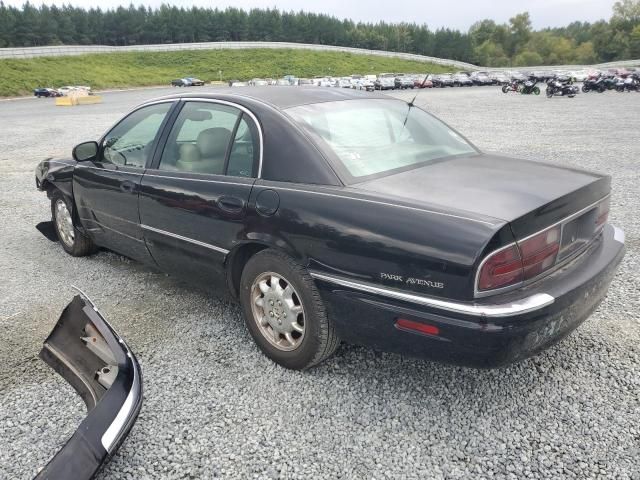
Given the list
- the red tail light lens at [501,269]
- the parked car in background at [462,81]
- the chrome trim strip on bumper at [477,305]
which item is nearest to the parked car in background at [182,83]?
the parked car in background at [462,81]

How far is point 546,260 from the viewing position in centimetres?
242

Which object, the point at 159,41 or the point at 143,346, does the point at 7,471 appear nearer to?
the point at 143,346

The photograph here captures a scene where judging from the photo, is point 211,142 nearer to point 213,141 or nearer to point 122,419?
point 213,141

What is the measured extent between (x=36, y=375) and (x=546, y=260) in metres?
2.91

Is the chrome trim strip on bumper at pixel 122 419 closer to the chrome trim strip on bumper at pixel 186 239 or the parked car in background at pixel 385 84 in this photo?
the chrome trim strip on bumper at pixel 186 239

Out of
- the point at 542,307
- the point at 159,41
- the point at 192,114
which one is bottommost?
the point at 542,307

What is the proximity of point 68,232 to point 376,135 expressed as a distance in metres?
3.38

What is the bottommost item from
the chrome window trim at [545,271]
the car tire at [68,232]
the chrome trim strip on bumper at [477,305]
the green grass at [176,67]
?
the car tire at [68,232]

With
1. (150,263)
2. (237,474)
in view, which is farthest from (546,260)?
(150,263)

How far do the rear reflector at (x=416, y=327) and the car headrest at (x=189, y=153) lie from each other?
181cm

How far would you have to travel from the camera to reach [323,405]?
8.76 ft

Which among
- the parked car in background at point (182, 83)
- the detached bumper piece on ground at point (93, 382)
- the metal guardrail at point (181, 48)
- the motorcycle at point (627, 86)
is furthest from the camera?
the metal guardrail at point (181, 48)

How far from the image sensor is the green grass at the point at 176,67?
53969 mm

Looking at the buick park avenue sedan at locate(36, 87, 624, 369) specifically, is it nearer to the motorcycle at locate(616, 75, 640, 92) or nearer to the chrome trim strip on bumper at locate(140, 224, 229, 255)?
the chrome trim strip on bumper at locate(140, 224, 229, 255)
